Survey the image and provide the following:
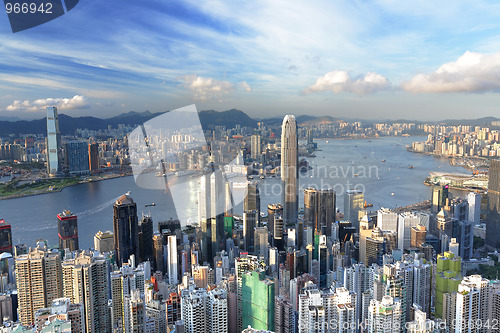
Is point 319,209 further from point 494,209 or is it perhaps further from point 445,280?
point 445,280

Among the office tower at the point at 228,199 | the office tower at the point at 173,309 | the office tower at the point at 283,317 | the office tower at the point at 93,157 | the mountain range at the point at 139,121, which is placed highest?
the mountain range at the point at 139,121

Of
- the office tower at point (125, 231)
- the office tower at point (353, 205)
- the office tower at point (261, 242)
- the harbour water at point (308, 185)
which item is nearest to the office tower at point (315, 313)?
the office tower at point (261, 242)

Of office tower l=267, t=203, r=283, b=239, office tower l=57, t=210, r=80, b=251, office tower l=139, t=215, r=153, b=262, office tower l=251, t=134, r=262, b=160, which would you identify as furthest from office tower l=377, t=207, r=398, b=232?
office tower l=57, t=210, r=80, b=251

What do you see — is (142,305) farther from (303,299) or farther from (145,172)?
(145,172)

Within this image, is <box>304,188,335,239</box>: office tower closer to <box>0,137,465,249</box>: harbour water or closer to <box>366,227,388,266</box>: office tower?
<box>0,137,465,249</box>: harbour water

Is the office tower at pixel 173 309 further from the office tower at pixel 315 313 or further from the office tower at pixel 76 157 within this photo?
the office tower at pixel 76 157
